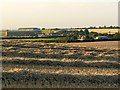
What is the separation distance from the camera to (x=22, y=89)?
53.5 feet

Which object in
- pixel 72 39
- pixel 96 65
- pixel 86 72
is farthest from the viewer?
pixel 72 39

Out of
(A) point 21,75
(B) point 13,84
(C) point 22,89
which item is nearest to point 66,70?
(A) point 21,75

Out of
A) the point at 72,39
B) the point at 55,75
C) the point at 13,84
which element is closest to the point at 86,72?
the point at 55,75

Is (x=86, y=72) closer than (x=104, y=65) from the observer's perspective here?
Yes

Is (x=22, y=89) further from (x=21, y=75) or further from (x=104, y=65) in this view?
(x=104, y=65)

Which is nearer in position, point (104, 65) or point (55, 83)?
point (55, 83)

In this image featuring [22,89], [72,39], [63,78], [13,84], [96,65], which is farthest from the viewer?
[72,39]

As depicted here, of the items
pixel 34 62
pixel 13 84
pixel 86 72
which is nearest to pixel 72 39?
pixel 34 62

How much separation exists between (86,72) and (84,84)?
4924 mm

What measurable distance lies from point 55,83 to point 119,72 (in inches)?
292

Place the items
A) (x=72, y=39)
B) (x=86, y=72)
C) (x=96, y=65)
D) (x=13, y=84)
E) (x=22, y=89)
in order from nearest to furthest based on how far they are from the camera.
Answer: (x=22, y=89) < (x=13, y=84) < (x=86, y=72) < (x=96, y=65) < (x=72, y=39)

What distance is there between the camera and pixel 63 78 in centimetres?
2106

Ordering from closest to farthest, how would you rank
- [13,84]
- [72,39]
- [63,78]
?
[13,84]
[63,78]
[72,39]

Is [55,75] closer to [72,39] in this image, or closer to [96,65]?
[96,65]
